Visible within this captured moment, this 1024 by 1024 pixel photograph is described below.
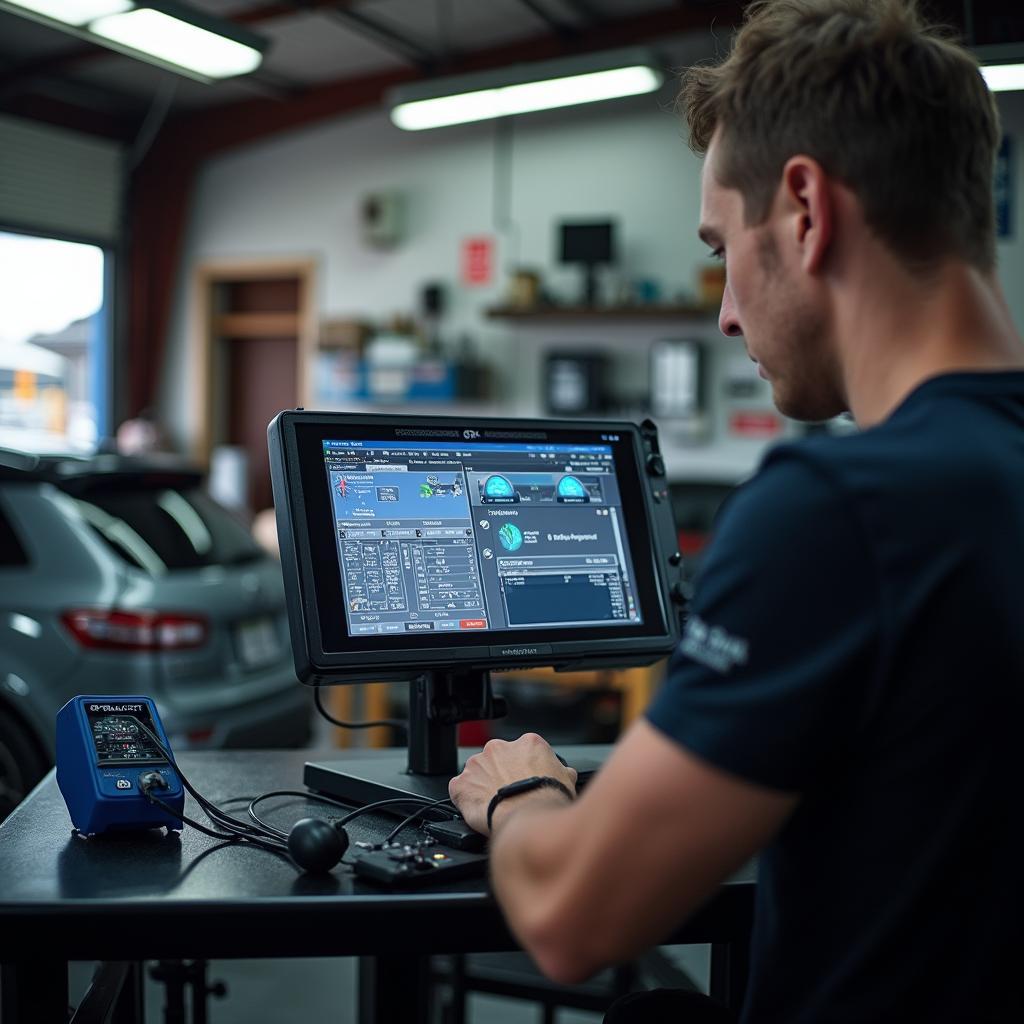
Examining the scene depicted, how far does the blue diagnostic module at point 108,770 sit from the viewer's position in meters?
1.30

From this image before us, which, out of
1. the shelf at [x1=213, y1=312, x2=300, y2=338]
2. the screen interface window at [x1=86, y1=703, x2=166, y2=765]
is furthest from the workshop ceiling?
the screen interface window at [x1=86, y1=703, x2=166, y2=765]

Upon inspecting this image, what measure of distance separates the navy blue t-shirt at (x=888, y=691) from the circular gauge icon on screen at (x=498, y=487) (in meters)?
0.73

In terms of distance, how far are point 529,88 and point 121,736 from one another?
16.1ft

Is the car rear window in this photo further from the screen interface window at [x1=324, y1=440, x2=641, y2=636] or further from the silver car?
the screen interface window at [x1=324, y1=440, x2=641, y2=636]

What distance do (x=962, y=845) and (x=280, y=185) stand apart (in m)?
8.02

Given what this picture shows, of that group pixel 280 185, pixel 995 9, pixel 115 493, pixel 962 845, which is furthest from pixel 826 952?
pixel 280 185

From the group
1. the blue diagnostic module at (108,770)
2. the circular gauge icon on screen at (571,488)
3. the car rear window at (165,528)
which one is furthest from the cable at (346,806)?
the car rear window at (165,528)

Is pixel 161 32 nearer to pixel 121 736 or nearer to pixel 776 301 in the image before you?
pixel 121 736

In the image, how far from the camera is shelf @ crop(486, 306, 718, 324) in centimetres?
668

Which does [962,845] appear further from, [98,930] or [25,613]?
[25,613]

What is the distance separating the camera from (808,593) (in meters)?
0.78

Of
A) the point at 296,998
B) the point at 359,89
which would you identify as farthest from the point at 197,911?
the point at 359,89

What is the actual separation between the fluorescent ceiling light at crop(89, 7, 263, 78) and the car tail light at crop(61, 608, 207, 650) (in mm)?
1991

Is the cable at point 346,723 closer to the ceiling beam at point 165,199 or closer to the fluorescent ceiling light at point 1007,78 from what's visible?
the fluorescent ceiling light at point 1007,78
